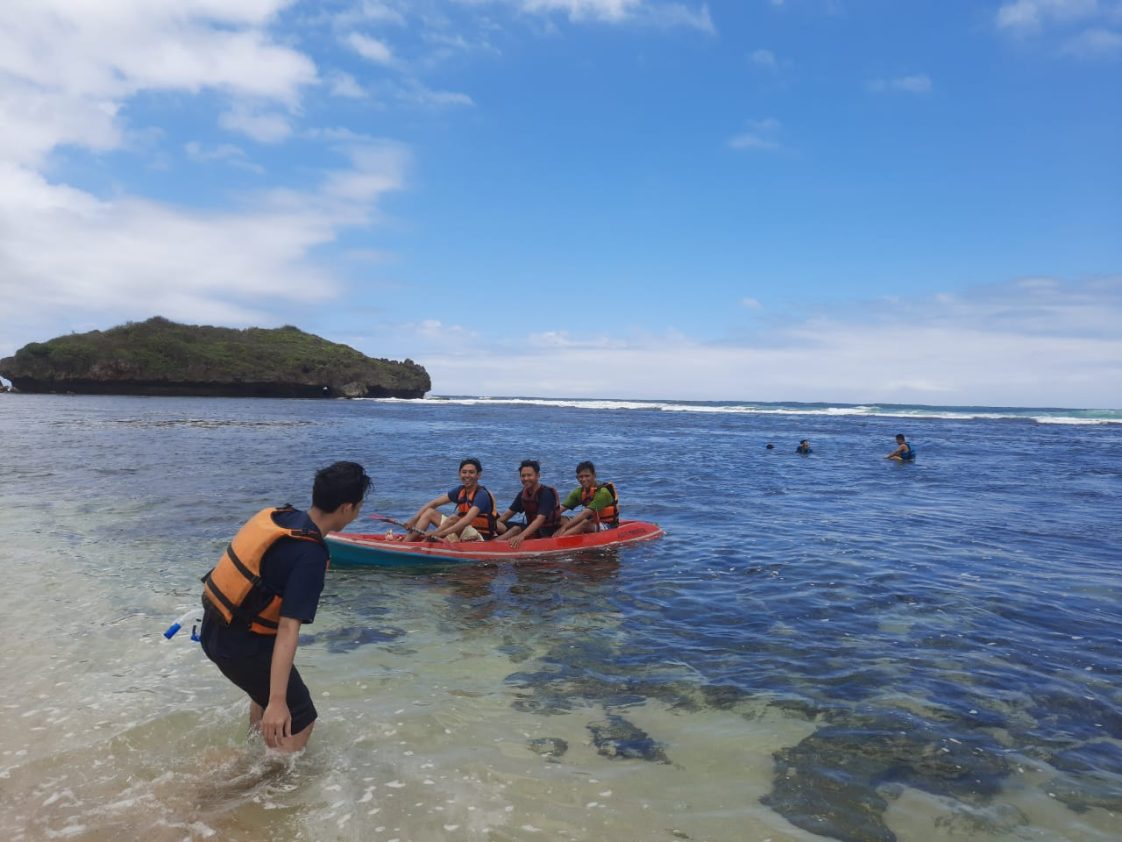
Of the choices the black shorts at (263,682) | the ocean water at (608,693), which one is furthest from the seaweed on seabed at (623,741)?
the black shorts at (263,682)

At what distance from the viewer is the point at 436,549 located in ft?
35.8

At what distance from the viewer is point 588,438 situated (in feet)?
146

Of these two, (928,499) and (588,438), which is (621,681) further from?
(588,438)

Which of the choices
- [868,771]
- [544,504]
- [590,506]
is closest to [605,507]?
[590,506]

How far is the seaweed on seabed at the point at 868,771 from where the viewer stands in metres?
4.38

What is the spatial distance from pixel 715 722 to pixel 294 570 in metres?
3.63

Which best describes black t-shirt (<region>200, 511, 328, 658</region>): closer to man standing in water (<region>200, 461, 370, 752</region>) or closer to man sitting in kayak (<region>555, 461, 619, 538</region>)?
man standing in water (<region>200, 461, 370, 752</region>)

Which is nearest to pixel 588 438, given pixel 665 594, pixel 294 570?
pixel 665 594

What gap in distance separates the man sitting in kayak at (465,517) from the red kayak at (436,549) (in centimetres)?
21

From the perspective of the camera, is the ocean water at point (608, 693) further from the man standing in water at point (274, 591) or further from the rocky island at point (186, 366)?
the rocky island at point (186, 366)

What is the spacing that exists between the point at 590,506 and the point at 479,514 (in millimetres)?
2205

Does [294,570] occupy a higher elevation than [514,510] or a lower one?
higher

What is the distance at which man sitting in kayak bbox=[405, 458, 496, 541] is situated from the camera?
442 inches

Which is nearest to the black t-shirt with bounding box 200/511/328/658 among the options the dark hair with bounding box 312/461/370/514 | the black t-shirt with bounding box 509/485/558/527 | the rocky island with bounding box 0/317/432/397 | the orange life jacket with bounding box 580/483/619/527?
the dark hair with bounding box 312/461/370/514
